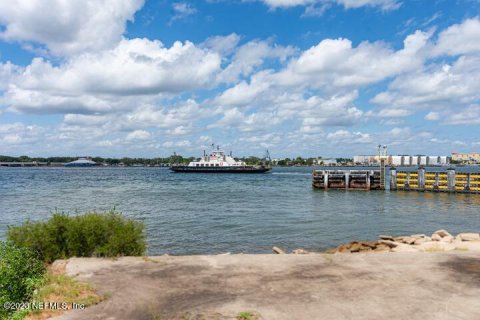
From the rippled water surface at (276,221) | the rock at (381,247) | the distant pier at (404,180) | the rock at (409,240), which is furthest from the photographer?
the distant pier at (404,180)

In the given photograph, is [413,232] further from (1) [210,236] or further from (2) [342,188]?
(2) [342,188]

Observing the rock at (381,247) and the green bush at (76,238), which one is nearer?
the green bush at (76,238)

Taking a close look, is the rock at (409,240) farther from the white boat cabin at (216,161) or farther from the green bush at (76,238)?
the white boat cabin at (216,161)

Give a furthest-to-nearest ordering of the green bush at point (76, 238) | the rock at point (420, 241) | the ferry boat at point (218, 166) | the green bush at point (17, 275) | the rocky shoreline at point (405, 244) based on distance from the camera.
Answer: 1. the ferry boat at point (218, 166)
2. the rock at point (420, 241)
3. the rocky shoreline at point (405, 244)
4. the green bush at point (76, 238)
5. the green bush at point (17, 275)

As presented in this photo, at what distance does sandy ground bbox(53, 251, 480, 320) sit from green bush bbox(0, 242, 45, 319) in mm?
766

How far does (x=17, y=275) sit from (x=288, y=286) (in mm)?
5500

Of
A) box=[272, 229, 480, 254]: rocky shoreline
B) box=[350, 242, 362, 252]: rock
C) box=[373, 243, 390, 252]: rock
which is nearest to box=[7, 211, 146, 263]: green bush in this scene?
box=[272, 229, 480, 254]: rocky shoreline

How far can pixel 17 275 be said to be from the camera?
26.5ft

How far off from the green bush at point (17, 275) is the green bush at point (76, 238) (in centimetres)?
77

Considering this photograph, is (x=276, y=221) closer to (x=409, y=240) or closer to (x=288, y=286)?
(x=409, y=240)

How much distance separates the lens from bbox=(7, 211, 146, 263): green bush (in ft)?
33.7

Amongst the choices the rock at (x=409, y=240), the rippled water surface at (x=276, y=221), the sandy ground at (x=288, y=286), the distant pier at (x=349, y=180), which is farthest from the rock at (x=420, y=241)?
the distant pier at (x=349, y=180)

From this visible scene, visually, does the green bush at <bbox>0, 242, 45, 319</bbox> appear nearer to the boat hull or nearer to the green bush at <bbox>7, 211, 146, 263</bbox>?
the green bush at <bbox>7, 211, 146, 263</bbox>

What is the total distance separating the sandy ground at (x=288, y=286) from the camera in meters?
6.49
